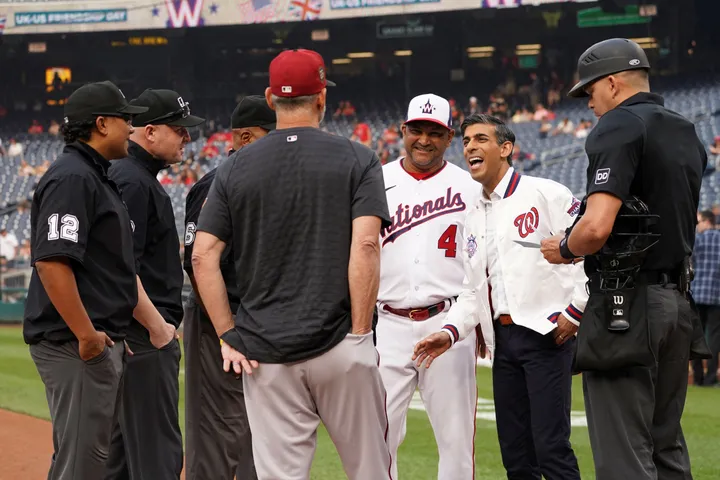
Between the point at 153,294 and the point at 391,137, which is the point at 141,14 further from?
the point at 153,294

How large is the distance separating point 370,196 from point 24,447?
5.40 metres

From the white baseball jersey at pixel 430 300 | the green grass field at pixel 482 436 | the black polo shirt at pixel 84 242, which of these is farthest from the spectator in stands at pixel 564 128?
the black polo shirt at pixel 84 242

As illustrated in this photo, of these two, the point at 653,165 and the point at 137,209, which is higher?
the point at 653,165

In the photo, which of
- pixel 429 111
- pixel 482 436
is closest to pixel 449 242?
pixel 429 111

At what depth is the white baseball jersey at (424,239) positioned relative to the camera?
502 cm

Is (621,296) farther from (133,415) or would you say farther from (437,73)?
(437,73)

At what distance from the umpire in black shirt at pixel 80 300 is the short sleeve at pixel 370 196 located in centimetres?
117

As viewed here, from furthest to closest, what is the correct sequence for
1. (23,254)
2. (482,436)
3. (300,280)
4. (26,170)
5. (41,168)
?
(26,170)
(41,168)
(23,254)
(482,436)
(300,280)

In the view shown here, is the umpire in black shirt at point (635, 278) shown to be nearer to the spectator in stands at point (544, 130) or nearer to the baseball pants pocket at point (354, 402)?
the baseball pants pocket at point (354, 402)

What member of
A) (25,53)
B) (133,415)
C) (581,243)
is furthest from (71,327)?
(25,53)

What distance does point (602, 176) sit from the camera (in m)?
3.78

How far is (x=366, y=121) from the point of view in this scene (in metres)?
33.7

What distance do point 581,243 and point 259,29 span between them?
110ft

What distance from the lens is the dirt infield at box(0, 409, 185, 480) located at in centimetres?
688
